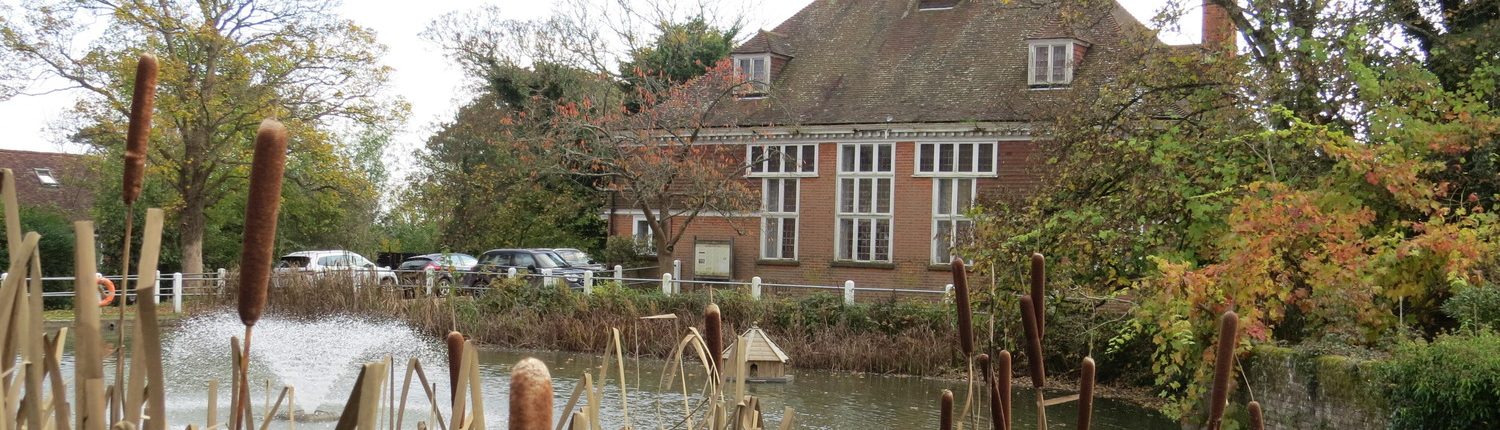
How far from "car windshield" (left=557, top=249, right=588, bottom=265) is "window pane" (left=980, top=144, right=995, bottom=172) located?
9.19 metres

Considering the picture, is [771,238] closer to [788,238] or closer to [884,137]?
[788,238]

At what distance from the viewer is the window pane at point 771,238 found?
93.2 feet

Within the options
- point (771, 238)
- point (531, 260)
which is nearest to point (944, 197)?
point (771, 238)

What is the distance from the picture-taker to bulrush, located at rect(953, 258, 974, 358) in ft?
4.40

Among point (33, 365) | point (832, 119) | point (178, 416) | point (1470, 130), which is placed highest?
point (832, 119)

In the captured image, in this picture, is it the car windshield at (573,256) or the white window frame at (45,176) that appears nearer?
the car windshield at (573,256)

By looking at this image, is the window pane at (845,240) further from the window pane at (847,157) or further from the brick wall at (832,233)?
the window pane at (847,157)

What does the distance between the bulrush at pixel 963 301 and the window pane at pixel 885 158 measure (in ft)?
84.3

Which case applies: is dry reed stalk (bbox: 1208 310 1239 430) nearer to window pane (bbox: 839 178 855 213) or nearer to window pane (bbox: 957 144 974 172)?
window pane (bbox: 957 144 974 172)

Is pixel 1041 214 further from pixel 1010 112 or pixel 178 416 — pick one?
pixel 1010 112

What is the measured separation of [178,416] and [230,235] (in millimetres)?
24587

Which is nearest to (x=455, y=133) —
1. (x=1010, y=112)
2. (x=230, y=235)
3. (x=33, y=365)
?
(x=230, y=235)

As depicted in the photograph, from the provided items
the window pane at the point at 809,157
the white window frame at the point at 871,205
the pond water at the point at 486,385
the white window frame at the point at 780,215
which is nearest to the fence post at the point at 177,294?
the pond water at the point at 486,385

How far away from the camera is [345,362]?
1600cm
